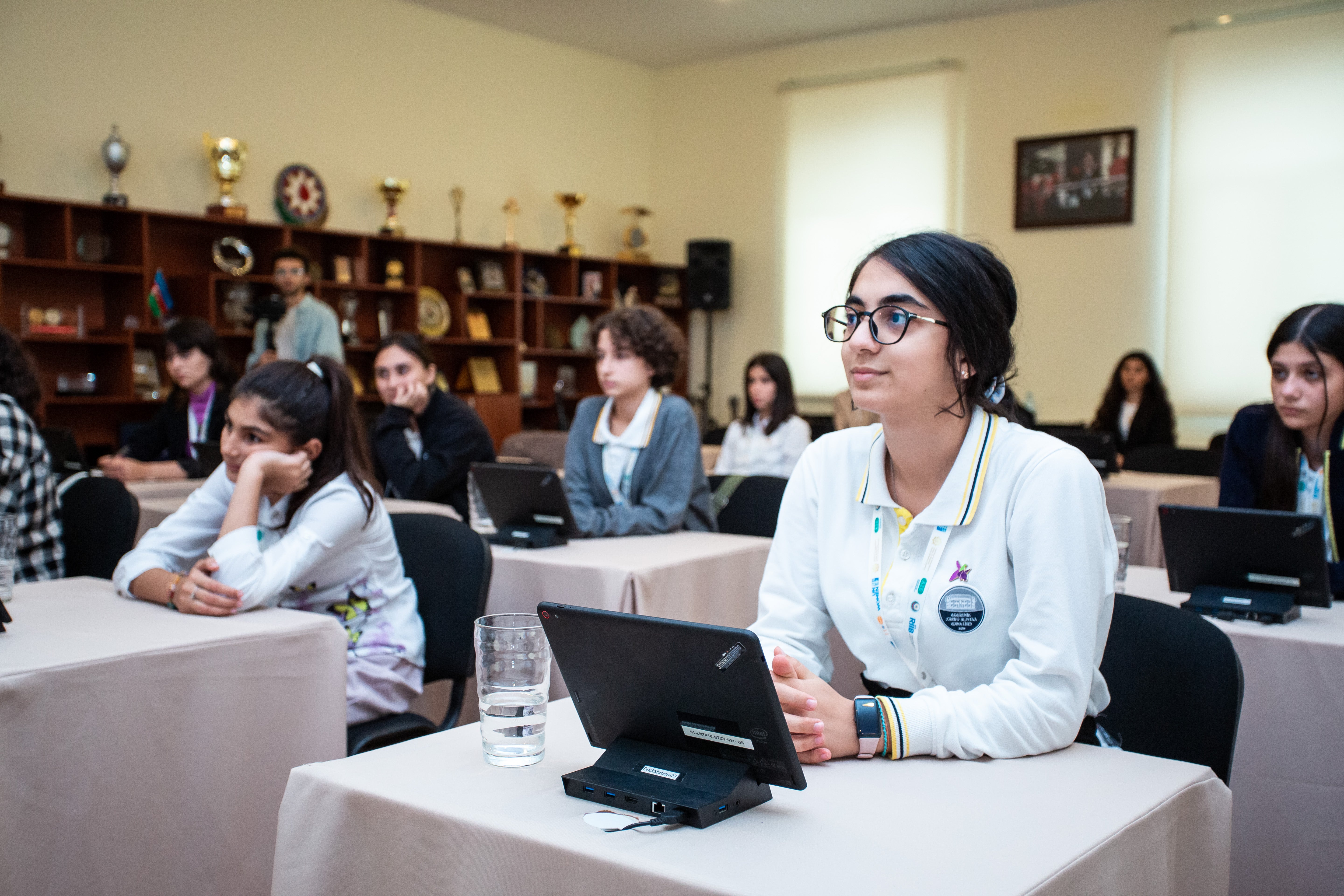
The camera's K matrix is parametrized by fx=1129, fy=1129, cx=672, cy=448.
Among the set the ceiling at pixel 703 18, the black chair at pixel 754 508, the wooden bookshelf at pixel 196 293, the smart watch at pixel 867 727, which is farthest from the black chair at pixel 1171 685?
the ceiling at pixel 703 18

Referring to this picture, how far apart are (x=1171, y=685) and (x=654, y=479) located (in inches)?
75.8

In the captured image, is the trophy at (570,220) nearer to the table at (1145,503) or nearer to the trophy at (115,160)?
the trophy at (115,160)

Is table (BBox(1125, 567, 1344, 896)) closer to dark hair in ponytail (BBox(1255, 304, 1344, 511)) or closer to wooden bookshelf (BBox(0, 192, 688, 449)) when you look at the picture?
dark hair in ponytail (BBox(1255, 304, 1344, 511))

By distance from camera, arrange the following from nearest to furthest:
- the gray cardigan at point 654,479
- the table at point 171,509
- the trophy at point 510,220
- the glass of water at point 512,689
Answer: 1. the glass of water at point 512,689
2. the gray cardigan at point 654,479
3. the table at point 171,509
4. the trophy at point 510,220

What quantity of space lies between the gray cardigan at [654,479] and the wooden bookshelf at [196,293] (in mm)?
3157

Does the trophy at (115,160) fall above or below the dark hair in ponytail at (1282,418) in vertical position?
above

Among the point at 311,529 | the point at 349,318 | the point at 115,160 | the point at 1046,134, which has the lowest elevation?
the point at 311,529

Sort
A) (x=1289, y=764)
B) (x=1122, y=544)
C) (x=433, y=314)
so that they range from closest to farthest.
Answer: (x=1289, y=764)
(x=1122, y=544)
(x=433, y=314)

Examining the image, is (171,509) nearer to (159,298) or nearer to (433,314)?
(159,298)

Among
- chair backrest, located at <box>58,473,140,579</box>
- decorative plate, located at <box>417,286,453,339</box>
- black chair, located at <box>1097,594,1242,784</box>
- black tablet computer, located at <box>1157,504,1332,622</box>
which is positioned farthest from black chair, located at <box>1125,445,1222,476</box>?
decorative plate, located at <box>417,286,453,339</box>

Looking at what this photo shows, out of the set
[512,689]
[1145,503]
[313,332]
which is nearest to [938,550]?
[512,689]

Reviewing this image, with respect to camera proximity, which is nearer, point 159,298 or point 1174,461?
point 1174,461

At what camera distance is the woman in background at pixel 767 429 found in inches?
207

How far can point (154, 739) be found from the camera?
174cm
